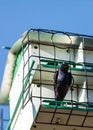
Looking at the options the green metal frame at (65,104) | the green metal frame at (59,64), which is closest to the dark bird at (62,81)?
the green metal frame at (65,104)

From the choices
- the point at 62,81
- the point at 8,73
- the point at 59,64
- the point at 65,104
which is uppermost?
the point at 59,64

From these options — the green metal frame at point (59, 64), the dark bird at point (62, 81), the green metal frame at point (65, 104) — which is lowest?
the green metal frame at point (65, 104)

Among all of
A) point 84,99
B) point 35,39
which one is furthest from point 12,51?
point 84,99

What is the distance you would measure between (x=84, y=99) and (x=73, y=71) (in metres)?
0.53

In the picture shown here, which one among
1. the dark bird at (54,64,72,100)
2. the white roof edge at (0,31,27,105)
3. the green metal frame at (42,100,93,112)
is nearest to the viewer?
the green metal frame at (42,100,93,112)

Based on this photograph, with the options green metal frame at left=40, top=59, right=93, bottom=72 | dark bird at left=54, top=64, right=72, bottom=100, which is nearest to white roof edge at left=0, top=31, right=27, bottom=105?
green metal frame at left=40, top=59, right=93, bottom=72

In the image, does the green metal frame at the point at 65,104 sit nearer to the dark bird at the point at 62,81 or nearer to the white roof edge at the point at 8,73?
the dark bird at the point at 62,81

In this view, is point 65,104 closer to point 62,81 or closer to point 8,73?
point 62,81

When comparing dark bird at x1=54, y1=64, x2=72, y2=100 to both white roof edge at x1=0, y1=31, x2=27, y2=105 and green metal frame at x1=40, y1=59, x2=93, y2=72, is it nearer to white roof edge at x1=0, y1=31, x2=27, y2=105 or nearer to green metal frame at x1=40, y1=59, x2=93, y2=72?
green metal frame at x1=40, y1=59, x2=93, y2=72

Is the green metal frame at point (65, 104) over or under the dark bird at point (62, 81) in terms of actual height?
under

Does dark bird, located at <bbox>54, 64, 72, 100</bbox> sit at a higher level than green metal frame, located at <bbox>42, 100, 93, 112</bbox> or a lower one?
higher

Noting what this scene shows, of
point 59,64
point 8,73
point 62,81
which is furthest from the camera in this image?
point 8,73

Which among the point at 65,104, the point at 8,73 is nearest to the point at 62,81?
the point at 65,104

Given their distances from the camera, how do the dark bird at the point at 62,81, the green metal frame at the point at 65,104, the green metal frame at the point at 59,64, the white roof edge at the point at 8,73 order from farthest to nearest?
the white roof edge at the point at 8,73
the green metal frame at the point at 59,64
the dark bird at the point at 62,81
the green metal frame at the point at 65,104
